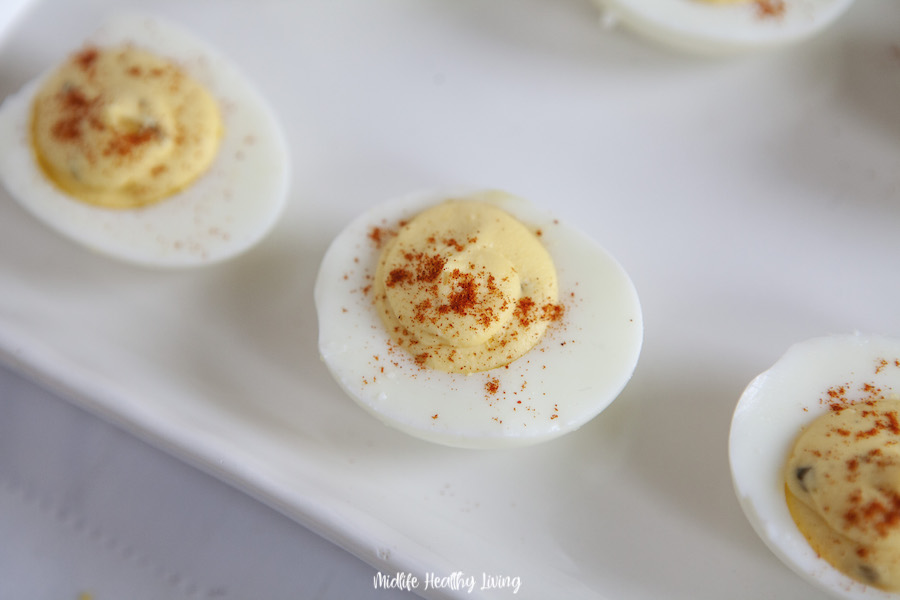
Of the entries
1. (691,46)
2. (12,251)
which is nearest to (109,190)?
(12,251)

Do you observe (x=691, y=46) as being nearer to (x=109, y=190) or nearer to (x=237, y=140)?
(x=237, y=140)

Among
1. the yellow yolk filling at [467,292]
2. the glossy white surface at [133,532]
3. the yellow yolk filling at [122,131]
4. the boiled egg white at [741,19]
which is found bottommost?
the glossy white surface at [133,532]

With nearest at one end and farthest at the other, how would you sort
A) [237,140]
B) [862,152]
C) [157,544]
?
[157,544]
[237,140]
[862,152]

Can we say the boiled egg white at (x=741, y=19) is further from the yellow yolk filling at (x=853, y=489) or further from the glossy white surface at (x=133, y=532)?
the glossy white surface at (x=133, y=532)

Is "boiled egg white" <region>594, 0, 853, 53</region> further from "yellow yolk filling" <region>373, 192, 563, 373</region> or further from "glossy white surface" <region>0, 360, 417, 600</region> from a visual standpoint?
"glossy white surface" <region>0, 360, 417, 600</region>

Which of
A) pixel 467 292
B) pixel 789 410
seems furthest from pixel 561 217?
pixel 789 410

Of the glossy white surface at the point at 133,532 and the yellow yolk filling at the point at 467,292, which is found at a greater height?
the yellow yolk filling at the point at 467,292

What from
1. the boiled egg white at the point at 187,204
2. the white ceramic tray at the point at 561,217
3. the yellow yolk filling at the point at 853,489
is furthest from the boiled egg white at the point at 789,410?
the boiled egg white at the point at 187,204
